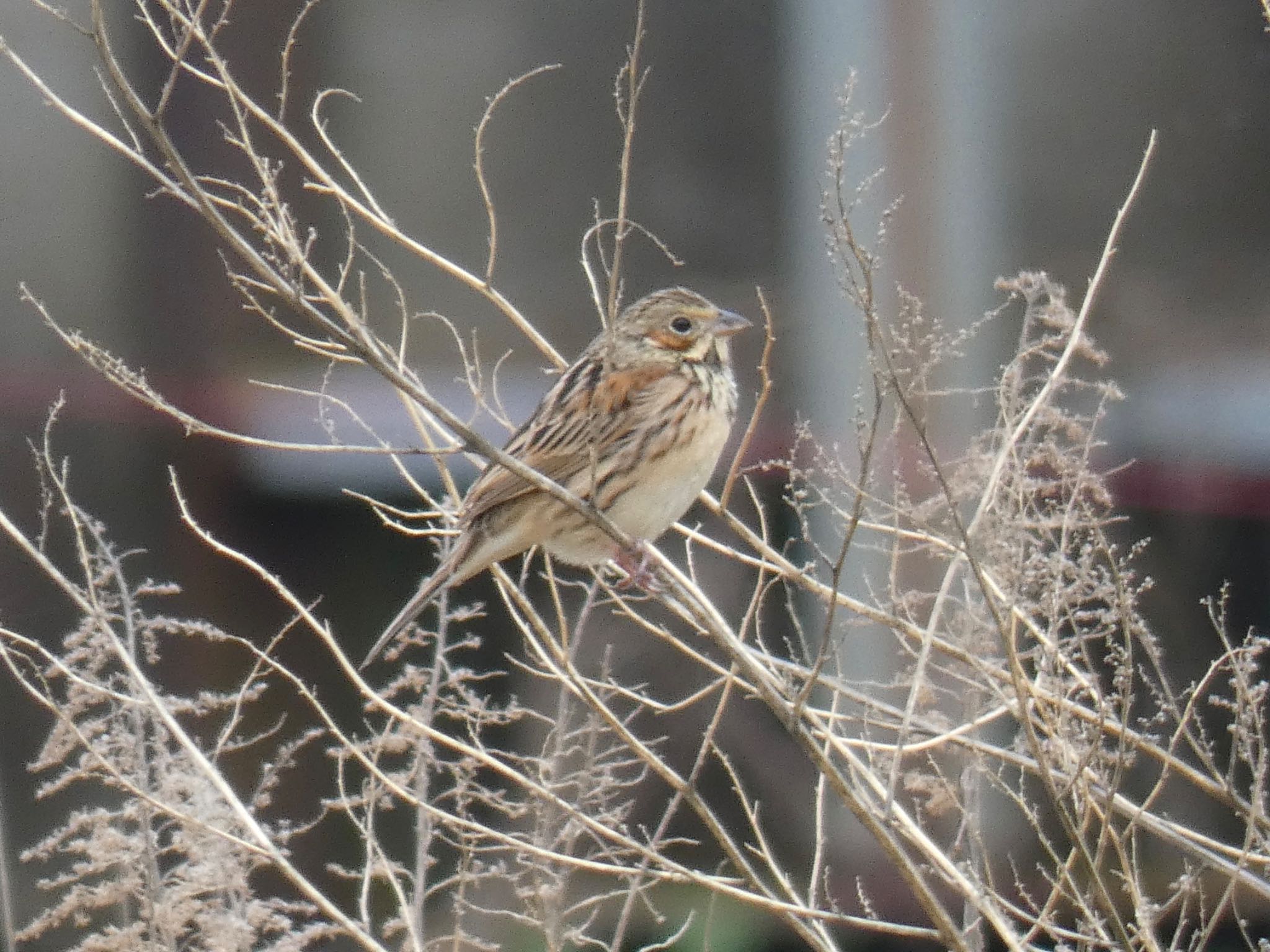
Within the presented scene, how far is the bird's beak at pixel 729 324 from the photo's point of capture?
4.07 meters

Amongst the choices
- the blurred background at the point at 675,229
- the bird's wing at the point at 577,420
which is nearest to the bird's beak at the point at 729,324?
the bird's wing at the point at 577,420

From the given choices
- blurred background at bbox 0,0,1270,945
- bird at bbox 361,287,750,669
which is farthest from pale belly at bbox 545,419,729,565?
blurred background at bbox 0,0,1270,945

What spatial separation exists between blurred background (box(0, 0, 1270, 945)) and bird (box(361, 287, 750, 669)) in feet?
5.01

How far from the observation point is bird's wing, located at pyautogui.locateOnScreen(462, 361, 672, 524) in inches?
154

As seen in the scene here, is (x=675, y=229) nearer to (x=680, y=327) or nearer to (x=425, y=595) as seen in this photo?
(x=680, y=327)

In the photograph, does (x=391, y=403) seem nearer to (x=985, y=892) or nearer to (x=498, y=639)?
A: (x=498, y=639)

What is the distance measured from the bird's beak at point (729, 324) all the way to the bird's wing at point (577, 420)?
162 millimetres

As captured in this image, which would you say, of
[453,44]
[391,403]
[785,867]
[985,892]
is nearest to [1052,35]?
[453,44]

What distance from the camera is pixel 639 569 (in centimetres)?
368

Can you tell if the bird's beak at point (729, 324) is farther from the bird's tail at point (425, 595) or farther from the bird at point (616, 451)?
the bird's tail at point (425, 595)

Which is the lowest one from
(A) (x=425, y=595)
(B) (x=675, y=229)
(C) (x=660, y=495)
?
(A) (x=425, y=595)

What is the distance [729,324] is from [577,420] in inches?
16.3

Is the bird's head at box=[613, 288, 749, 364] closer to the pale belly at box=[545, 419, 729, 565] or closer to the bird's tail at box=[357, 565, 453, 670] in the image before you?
the pale belly at box=[545, 419, 729, 565]

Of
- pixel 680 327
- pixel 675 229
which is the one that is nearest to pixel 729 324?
pixel 680 327
